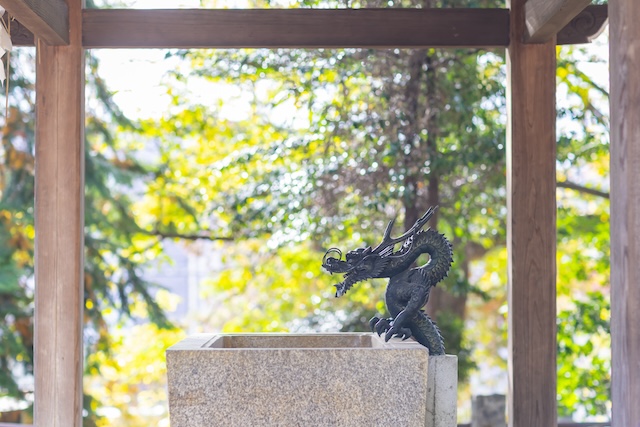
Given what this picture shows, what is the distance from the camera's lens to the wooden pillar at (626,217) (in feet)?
6.66

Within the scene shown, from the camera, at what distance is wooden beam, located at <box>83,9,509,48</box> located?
3457mm

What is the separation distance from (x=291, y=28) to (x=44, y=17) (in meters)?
0.99

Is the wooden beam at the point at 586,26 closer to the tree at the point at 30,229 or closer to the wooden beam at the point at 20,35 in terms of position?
the wooden beam at the point at 20,35

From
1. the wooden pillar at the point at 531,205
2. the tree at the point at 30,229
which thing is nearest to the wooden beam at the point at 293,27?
the wooden pillar at the point at 531,205

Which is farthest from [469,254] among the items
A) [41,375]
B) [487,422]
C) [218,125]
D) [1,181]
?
[41,375]

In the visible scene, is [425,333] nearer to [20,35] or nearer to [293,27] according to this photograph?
[293,27]

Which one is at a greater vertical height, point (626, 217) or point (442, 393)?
point (626, 217)

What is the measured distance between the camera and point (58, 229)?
337 centimetres

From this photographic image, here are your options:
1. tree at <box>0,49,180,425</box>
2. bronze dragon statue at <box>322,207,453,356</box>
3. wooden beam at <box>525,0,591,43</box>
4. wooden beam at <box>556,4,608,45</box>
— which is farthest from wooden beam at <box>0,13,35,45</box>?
tree at <box>0,49,180,425</box>

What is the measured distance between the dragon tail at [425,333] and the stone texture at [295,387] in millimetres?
345

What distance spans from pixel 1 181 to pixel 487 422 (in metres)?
4.73

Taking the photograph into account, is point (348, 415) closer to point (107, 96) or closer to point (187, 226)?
point (107, 96)

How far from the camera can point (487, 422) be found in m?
4.49

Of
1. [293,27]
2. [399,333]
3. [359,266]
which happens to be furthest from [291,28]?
[399,333]
